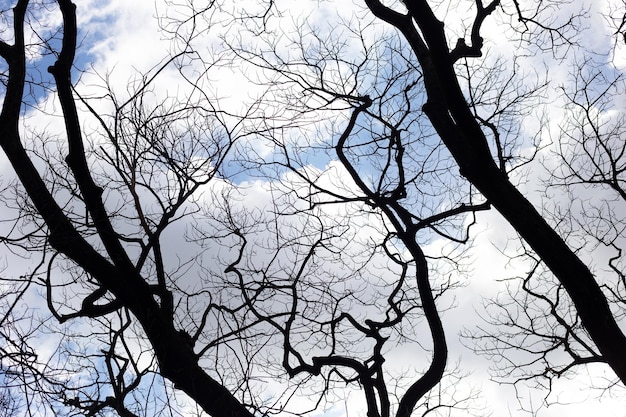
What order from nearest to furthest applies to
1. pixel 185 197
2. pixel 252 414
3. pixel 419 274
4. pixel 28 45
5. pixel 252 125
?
pixel 252 414 → pixel 28 45 → pixel 185 197 → pixel 252 125 → pixel 419 274

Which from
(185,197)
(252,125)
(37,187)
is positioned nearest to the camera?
(37,187)

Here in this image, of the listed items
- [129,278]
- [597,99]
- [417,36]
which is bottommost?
[129,278]

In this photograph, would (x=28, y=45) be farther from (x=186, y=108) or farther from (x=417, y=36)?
(x=417, y=36)

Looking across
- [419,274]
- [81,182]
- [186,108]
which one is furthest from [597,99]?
[81,182]

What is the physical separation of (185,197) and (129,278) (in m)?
1.28

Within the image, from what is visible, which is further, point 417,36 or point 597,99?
point 597,99

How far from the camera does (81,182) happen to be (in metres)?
4.76

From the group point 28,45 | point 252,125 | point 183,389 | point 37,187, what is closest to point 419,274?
point 252,125

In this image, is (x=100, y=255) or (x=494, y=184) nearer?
(x=100, y=255)

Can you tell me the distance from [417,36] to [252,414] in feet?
12.3

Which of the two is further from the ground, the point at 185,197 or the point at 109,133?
the point at 109,133

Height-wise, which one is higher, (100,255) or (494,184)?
(494,184)

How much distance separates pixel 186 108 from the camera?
6129mm

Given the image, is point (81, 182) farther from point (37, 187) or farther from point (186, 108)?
point (186, 108)
